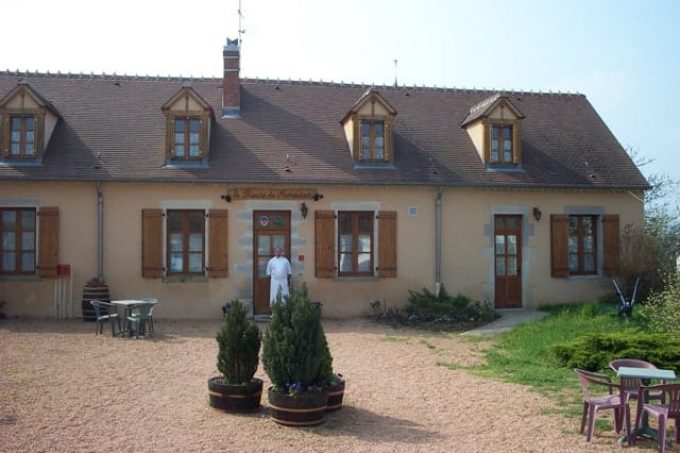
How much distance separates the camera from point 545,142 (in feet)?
51.0

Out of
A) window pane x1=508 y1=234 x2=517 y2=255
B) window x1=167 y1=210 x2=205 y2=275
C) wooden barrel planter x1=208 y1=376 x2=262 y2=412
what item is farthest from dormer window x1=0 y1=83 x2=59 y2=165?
window pane x1=508 y1=234 x2=517 y2=255

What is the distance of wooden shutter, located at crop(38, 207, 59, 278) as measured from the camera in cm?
1254

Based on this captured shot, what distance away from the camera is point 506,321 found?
41.3ft

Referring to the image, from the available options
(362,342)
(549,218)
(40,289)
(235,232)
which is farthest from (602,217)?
(40,289)

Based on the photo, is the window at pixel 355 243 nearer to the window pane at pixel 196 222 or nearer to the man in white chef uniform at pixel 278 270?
the man in white chef uniform at pixel 278 270

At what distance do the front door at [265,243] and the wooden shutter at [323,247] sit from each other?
60 centimetres

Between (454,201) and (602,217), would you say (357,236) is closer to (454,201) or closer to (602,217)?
(454,201)

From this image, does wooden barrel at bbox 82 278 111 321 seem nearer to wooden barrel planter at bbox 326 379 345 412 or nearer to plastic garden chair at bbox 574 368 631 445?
wooden barrel planter at bbox 326 379 345 412

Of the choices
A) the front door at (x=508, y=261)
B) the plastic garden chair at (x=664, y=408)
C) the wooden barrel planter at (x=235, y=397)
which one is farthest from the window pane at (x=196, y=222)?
the plastic garden chair at (x=664, y=408)

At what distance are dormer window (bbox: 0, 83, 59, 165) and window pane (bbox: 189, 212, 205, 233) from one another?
3174 millimetres

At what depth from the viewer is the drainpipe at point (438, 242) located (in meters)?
13.7

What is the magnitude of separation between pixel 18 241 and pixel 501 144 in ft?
33.5

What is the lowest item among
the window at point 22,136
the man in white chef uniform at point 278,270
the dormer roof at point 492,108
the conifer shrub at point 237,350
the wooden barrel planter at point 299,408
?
the wooden barrel planter at point 299,408

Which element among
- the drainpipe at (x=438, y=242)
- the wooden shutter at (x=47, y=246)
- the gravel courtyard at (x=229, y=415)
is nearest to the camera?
the gravel courtyard at (x=229, y=415)
